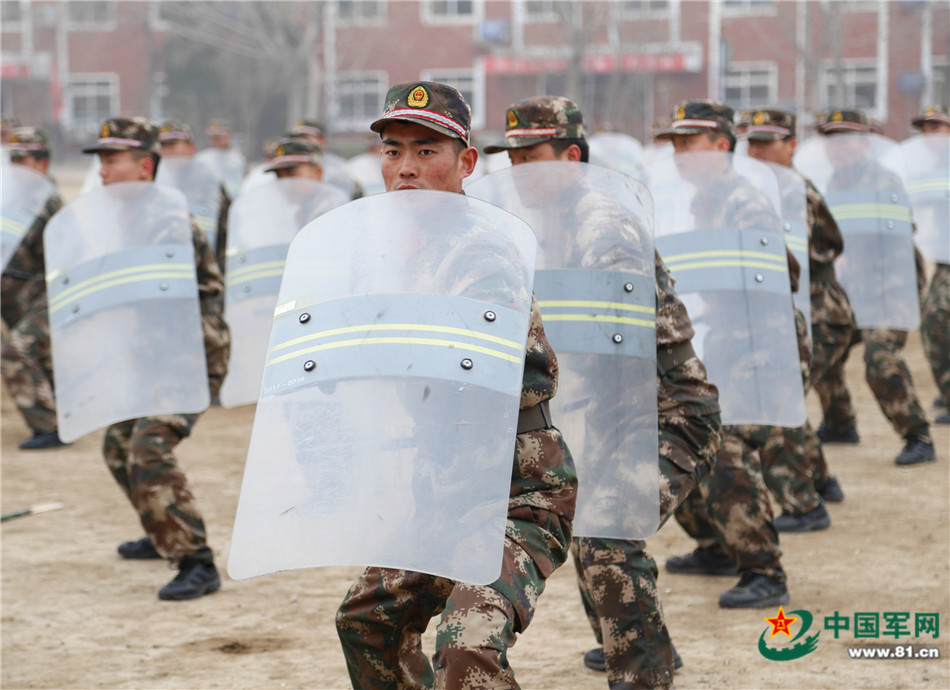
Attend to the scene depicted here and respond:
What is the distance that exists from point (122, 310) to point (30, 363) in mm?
4093

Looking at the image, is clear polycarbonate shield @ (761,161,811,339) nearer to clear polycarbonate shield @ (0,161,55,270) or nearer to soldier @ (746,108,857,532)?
soldier @ (746,108,857,532)

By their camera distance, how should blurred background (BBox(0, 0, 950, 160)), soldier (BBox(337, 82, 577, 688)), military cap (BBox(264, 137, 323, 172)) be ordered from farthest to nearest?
blurred background (BBox(0, 0, 950, 160)), military cap (BBox(264, 137, 323, 172)), soldier (BBox(337, 82, 577, 688))

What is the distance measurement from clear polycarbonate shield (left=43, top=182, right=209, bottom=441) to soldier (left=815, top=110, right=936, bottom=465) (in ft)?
12.9

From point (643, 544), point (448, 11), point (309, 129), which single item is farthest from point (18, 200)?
point (448, 11)

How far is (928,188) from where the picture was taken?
8422 mm

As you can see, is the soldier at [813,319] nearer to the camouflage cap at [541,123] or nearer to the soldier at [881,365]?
the soldier at [881,365]

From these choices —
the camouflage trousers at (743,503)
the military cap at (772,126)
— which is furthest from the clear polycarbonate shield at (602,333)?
the military cap at (772,126)

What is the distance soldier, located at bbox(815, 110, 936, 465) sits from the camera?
735 centimetres

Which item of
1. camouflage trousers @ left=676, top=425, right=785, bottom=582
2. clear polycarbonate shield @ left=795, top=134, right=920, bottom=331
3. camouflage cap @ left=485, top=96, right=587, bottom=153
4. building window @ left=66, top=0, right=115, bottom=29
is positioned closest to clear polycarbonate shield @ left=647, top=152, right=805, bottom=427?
camouflage trousers @ left=676, top=425, right=785, bottom=582

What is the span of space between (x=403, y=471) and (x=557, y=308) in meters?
1.07

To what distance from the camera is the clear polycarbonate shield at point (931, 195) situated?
8242mm

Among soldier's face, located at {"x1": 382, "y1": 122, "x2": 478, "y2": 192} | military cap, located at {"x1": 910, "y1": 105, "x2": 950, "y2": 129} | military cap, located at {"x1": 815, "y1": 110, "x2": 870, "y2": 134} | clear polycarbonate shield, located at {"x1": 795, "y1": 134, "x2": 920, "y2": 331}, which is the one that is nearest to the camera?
soldier's face, located at {"x1": 382, "y1": 122, "x2": 478, "y2": 192}

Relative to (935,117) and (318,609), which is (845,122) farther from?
(318,609)

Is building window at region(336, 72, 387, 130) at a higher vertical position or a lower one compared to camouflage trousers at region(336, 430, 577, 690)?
higher
